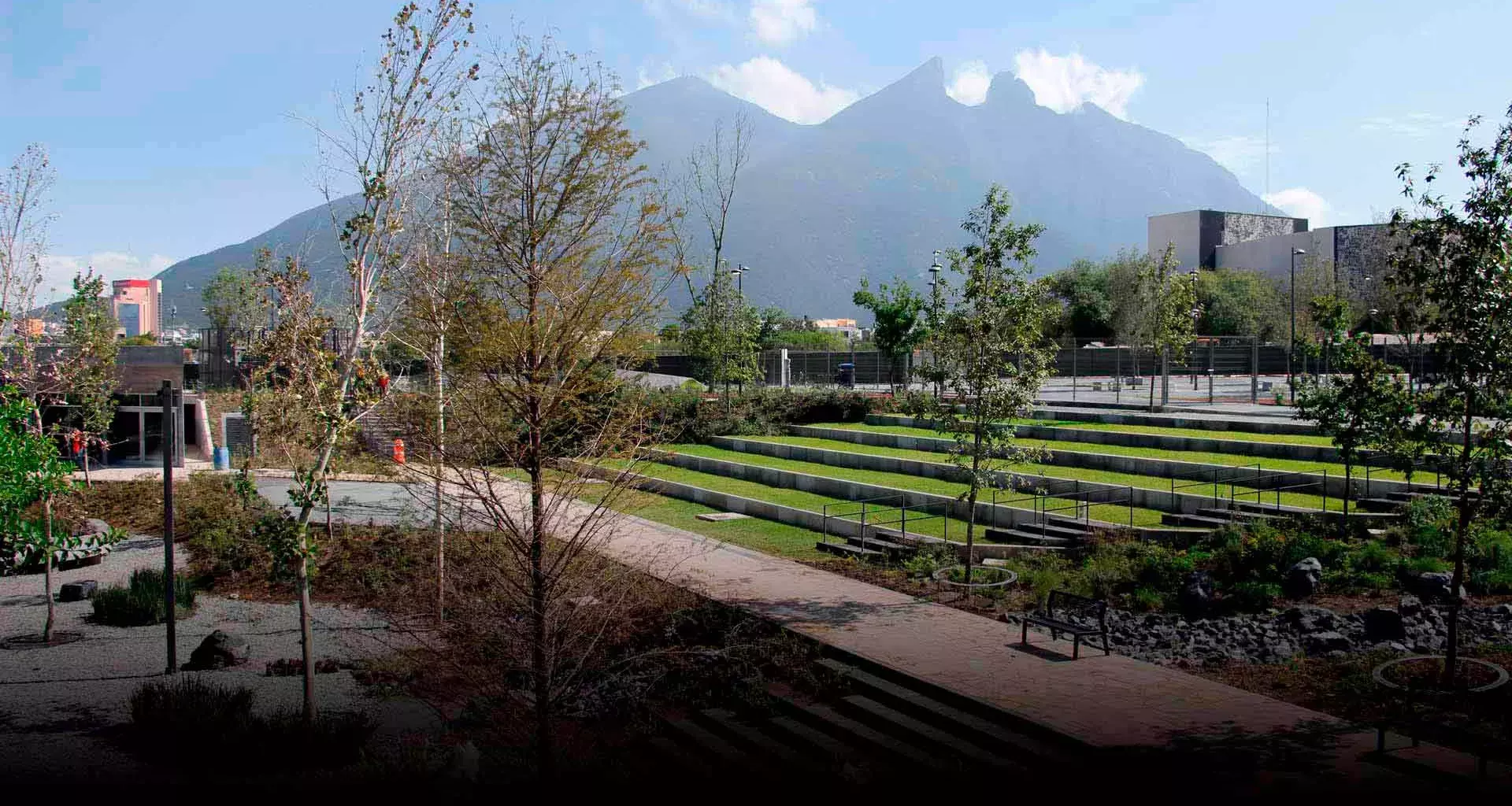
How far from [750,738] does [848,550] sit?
28.0 ft

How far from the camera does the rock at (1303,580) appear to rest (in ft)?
43.0

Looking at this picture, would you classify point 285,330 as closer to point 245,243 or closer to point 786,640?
point 786,640

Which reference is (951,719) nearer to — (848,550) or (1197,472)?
(848,550)

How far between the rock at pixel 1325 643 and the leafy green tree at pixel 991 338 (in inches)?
189

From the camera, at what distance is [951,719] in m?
9.57

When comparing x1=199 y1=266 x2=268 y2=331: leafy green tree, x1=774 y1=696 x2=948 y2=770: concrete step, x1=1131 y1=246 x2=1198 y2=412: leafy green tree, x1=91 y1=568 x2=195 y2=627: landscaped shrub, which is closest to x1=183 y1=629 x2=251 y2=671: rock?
x1=91 y1=568 x2=195 y2=627: landscaped shrub

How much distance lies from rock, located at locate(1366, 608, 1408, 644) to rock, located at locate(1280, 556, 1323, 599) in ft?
4.26

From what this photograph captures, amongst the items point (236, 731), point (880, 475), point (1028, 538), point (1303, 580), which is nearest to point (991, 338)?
point (1028, 538)

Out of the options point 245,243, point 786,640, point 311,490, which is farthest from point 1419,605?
point 245,243

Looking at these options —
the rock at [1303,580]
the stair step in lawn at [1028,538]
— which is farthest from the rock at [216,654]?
the rock at [1303,580]

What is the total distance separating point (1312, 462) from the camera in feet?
70.0

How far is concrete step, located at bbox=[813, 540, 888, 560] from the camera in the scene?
17.8 meters

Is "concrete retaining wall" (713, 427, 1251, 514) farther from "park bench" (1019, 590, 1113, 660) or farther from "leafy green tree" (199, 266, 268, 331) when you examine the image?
"leafy green tree" (199, 266, 268, 331)

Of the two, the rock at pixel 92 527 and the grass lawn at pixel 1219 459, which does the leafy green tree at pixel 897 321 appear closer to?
the grass lawn at pixel 1219 459
